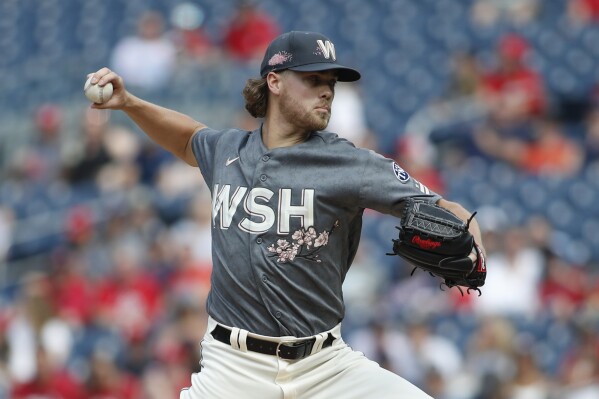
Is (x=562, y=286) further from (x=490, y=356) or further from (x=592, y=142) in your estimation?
(x=592, y=142)

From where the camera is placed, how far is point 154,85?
459 inches

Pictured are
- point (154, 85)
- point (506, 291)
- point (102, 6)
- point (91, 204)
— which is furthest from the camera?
point (102, 6)

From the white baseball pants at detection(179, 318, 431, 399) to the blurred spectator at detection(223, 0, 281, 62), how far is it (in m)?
7.58

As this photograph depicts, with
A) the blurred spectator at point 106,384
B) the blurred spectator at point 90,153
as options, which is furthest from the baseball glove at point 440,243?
the blurred spectator at point 90,153

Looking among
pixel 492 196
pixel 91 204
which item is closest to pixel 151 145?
pixel 91 204

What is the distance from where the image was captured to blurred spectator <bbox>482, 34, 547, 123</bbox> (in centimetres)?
1065

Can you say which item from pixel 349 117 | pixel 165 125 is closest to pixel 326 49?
pixel 165 125

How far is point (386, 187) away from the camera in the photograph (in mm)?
4117

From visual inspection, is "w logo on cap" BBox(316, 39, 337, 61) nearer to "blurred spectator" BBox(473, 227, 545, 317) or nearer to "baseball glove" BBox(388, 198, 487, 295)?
"baseball glove" BBox(388, 198, 487, 295)

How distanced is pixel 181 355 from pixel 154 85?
444 centimetres

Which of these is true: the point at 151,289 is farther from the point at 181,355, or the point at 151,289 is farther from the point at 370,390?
the point at 370,390

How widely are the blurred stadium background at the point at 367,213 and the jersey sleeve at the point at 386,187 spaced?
367 centimetres

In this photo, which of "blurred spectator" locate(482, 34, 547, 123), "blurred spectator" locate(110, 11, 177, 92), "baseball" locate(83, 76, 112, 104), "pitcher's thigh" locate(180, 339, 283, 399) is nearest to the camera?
"pitcher's thigh" locate(180, 339, 283, 399)

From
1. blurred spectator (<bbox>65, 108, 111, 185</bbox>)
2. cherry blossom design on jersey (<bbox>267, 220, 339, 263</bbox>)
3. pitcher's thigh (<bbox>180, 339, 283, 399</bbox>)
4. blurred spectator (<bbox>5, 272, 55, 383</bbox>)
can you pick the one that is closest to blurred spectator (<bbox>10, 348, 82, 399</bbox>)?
blurred spectator (<bbox>5, 272, 55, 383</bbox>)
